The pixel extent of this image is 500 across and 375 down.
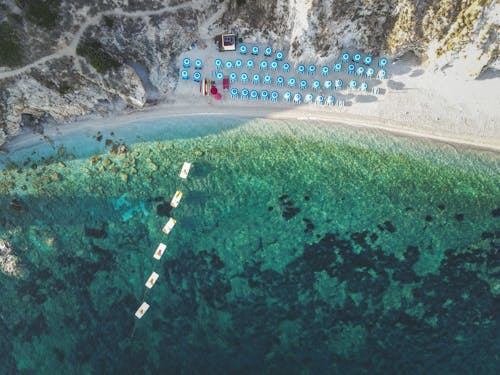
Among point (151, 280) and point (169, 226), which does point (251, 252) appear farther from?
point (151, 280)

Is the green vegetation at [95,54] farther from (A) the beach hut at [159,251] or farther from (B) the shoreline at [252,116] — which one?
(A) the beach hut at [159,251]

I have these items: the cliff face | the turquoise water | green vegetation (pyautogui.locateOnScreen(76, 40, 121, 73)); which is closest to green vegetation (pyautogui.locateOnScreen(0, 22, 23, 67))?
the cliff face

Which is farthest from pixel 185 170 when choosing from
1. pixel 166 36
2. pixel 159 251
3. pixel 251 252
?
pixel 166 36

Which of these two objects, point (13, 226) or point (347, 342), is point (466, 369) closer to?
point (347, 342)

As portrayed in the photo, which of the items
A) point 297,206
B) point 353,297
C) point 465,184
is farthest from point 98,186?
point 465,184

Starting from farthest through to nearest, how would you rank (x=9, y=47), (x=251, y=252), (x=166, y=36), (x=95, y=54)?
1. (x=251, y=252)
2. (x=166, y=36)
3. (x=95, y=54)
4. (x=9, y=47)

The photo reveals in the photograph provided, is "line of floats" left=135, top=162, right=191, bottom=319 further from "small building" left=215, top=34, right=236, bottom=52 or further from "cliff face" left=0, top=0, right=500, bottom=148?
"small building" left=215, top=34, right=236, bottom=52

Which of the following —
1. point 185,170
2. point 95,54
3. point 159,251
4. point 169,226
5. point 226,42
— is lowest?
point 159,251

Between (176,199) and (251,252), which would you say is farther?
(176,199)
